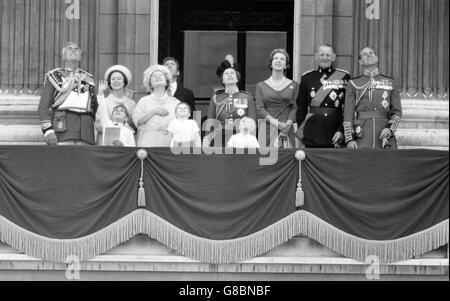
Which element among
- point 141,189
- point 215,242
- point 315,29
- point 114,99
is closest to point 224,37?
point 315,29

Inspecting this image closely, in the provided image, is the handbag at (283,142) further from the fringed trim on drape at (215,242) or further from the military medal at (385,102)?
the fringed trim on drape at (215,242)

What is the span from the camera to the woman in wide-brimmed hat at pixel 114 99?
1902 centimetres

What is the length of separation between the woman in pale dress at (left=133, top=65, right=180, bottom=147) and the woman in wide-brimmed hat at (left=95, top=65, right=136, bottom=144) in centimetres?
28

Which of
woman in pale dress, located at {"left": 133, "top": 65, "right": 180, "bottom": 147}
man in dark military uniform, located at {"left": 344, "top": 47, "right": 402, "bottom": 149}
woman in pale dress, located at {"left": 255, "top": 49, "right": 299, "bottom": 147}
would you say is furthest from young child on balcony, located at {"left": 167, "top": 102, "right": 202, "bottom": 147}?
man in dark military uniform, located at {"left": 344, "top": 47, "right": 402, "bottom": 149}

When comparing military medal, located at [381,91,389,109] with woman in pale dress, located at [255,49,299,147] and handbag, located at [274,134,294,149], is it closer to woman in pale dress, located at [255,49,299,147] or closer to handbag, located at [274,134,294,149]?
woman in pale dress, located at [255,49,299,147]

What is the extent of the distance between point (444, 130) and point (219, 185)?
3962 millimetres

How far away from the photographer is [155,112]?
18.7 metres

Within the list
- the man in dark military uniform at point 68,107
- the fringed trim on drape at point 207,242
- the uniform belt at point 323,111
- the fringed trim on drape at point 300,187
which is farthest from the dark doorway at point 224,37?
the fringed trim on drape at point 207,242

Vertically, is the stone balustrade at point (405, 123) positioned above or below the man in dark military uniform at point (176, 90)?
below

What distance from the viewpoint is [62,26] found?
20922 millimetres

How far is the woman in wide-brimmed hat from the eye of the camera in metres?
19.0

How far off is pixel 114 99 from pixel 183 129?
3.64ft

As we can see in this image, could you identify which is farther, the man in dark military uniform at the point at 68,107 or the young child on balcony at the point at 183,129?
the man in dark military uniform at the point at 68,107

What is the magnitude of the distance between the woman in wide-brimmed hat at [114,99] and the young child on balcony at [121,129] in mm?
162
